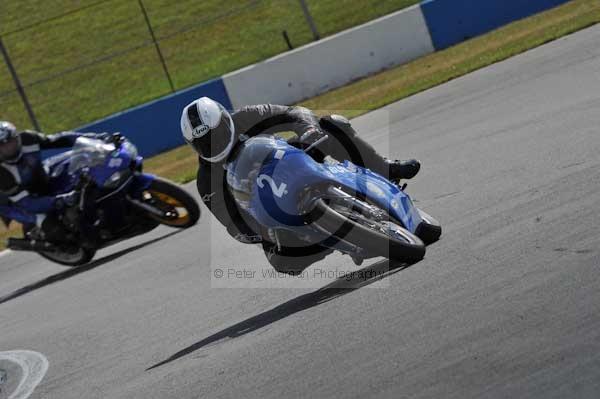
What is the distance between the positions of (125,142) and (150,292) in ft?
8.48

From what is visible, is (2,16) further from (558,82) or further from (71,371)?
(71,371)

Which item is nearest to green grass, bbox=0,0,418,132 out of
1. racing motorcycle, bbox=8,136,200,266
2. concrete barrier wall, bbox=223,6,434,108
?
concrete barrier wall, bbox=223,6,434,108

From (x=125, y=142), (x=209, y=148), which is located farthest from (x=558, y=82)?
(x=209, y=148)

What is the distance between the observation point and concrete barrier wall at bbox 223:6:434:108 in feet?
64.6

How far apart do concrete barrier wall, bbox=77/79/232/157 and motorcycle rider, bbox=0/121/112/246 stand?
26.6ft

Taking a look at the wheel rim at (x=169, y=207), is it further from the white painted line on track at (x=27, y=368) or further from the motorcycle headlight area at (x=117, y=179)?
the white painted line on track at (x=27, y=368)

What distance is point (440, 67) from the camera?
57.7 ft

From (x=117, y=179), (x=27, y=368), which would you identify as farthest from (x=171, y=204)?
(x=27, y=368)

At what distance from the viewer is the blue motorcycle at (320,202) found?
21.7ft

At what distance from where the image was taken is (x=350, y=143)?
7613mm

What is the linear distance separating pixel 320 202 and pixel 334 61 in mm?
13635

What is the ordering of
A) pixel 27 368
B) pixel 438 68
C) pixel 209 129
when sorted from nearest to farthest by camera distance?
1. pixel 209 129
2. pixel 27 368
3. pixel 438 68

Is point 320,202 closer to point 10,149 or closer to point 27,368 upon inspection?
point 27,368

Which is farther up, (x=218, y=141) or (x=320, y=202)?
(x=218, y=141)
